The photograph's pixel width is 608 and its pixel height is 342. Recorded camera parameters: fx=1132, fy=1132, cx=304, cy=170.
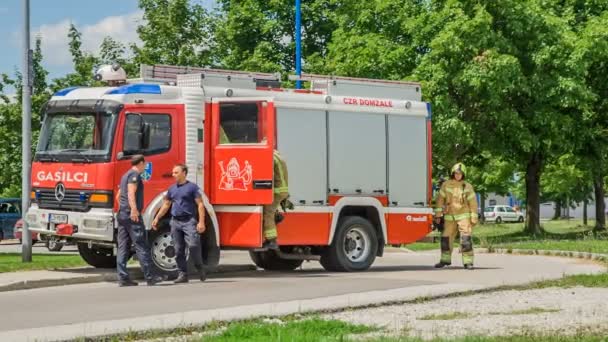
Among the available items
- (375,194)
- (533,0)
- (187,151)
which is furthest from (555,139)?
(187,151)

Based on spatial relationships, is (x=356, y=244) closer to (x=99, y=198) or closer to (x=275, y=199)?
(x=275, y=199)

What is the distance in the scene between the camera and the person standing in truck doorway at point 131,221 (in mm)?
16094

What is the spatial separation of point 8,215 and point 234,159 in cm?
2598

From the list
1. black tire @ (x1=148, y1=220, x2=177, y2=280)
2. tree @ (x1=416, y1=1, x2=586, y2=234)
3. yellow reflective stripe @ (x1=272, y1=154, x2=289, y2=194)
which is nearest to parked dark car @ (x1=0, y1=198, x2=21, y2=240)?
tree @ (x1=416, y1=1, x2=586, y2=234)

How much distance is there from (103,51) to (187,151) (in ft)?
88.4

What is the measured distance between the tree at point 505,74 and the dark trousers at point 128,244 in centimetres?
1798

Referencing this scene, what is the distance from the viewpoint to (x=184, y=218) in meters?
16.8

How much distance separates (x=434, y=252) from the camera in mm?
28172

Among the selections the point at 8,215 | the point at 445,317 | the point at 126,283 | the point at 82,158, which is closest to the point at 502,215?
the point at 8,215

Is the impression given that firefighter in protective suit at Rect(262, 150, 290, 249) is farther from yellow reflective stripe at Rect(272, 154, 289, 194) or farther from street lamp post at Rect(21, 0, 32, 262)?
street lamp post at Rect(21, 0, 32, 262)

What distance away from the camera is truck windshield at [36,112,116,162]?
1730 cm

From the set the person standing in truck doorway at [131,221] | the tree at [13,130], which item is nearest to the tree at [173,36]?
the tree at [13,130]

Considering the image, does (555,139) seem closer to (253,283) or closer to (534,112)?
(534,112)

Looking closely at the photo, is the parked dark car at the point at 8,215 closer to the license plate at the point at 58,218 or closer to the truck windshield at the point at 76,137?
the truck windshield at the point at 76,137
